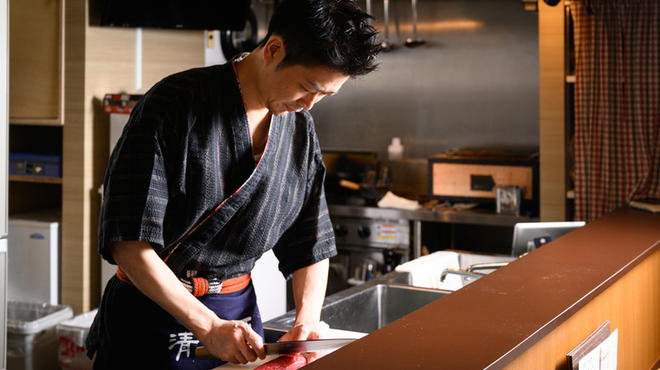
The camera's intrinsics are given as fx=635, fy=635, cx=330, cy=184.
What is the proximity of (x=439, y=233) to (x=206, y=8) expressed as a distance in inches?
69.9

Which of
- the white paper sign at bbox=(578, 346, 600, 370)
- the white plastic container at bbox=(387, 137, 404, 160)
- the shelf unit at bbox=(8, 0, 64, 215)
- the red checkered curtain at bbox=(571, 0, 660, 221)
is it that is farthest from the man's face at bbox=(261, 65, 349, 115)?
the white plastic container at bbox=(387, 137, 404, 160)

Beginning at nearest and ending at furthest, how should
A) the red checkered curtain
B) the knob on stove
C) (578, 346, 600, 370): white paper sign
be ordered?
1. (578, 346, 600, 370): white paper sign
2. the red checkered curtain
3. the knob on stove

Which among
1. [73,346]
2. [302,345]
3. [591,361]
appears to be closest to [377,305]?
[591,361]

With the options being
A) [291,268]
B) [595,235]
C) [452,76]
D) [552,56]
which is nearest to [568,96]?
[552,56]

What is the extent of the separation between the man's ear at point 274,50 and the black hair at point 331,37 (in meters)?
0.01

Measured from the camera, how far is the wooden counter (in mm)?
853

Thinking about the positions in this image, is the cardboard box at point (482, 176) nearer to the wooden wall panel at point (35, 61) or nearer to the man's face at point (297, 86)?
the wooden wall panel at point (35, 61)

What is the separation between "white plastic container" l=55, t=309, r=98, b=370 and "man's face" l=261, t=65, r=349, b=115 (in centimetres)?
210

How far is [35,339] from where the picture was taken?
119 inches

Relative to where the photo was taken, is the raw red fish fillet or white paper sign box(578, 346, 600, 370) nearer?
the raw red fish fillet

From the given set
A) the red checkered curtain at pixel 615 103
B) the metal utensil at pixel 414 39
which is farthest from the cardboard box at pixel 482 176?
the metal utensil at pixel 414 39

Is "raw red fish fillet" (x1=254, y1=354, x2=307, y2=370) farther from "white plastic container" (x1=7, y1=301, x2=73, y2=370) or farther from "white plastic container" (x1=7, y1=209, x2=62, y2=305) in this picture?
"white plastic container" (x1=7, y1=209, x2=62, y2=305)

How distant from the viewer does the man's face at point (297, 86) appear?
1065 mm

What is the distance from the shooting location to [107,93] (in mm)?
3191
